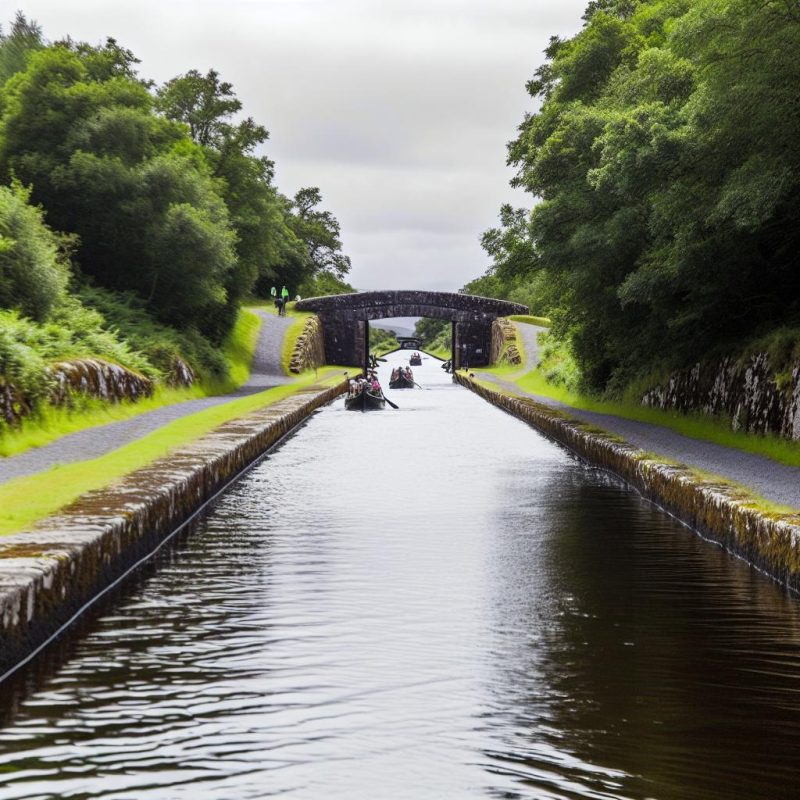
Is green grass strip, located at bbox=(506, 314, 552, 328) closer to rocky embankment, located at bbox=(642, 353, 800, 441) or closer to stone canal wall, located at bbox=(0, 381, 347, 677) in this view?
rocky embankment, located at bbox=(642, 353, 800, 441)

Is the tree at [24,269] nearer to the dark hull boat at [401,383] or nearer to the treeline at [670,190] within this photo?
the treeline at [670,190]

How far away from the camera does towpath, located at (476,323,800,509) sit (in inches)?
502

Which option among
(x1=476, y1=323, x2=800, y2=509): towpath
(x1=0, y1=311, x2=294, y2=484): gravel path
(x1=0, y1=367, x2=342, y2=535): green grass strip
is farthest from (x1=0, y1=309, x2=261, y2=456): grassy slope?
(x1=476, y1=323, x2=800, y2=509): towpath

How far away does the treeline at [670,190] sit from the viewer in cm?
1758

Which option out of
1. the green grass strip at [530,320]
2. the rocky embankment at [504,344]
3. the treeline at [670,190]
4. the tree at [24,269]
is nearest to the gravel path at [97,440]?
the tree at [24,269]

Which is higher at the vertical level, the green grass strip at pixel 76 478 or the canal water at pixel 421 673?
the green grass strip at pixel 76 478

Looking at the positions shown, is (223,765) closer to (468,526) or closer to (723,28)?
(468,526)

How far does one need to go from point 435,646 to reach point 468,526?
204 inches

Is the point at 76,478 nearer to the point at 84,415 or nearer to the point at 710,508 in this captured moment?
the point at 710,508

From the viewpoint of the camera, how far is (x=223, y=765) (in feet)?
17.1

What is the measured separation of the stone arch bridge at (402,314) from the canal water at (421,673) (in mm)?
64770

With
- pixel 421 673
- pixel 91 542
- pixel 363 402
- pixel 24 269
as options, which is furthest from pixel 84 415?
pixel 421 673

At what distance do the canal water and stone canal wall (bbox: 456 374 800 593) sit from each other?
22 centimetres

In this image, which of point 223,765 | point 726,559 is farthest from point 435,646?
point 726,559
